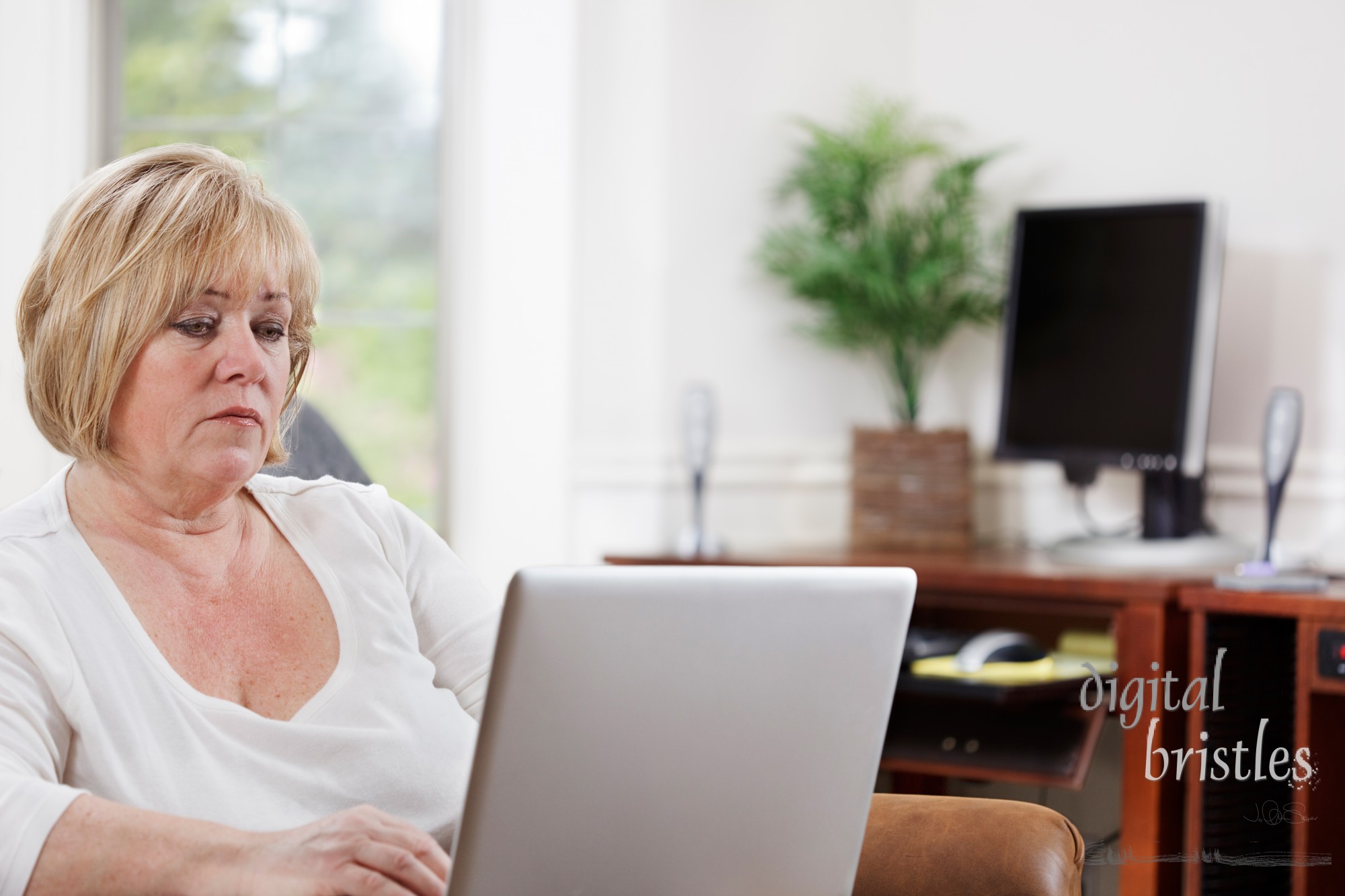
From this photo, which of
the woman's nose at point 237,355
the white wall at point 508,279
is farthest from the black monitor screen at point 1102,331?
the woman's nose at point 237,355

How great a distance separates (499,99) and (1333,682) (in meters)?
1.86

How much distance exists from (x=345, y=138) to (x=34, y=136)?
61cm

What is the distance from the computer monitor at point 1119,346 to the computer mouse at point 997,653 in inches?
17.0

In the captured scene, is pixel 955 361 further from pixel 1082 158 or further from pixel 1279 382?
pixel 1279 382

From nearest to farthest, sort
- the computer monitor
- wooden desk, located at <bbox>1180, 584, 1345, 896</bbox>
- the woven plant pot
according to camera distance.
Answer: wooden desk, located at <bbox>1180, 584, 1345, 896</bbox> → the computer monitor → the woven plant pot

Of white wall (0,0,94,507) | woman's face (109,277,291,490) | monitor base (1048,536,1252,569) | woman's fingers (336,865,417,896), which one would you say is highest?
white wall (0,0,94,507)

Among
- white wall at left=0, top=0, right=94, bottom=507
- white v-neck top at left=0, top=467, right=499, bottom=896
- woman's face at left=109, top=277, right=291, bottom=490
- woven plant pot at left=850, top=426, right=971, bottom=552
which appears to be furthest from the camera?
woven plant pot at left=850, top=426, right=971, bottom=552

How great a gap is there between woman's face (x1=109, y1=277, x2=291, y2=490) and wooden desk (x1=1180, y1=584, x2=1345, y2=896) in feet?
4.85

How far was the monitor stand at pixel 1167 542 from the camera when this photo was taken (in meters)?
2.27

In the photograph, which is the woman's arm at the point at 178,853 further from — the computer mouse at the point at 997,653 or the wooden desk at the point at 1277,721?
the wooden desk at the point at 1277,721

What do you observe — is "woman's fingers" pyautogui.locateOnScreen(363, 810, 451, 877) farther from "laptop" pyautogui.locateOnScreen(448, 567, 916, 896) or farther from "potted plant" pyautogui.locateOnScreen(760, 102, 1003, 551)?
"potted plant" pyautogui.locateOnScreen(760, 102, 1003, 551)

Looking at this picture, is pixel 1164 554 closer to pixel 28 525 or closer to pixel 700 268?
pixel 700 268

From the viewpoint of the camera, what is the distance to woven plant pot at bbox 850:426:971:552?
8.30 feet

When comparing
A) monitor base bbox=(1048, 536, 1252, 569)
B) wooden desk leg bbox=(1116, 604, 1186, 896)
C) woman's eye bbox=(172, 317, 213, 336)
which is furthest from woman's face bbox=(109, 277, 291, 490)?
monitor base bbox=(1048, 536, 1252, 569)
